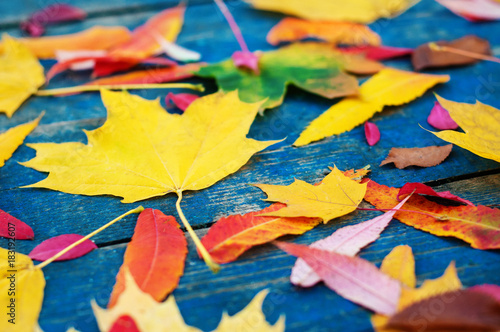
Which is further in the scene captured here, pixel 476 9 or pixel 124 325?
pixel 476 9

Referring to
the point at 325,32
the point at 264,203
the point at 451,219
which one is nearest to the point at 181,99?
the point at 264,203

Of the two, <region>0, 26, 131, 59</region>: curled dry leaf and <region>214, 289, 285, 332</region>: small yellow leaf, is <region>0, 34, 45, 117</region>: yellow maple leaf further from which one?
<region>214, 289, 285, 332</region>: small yellow leaf

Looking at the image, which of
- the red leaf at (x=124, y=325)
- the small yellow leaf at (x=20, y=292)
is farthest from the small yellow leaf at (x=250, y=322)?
the small yellow leaf at (x=20, y=292)

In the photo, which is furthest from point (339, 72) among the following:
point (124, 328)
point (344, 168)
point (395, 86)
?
point (124, 328)

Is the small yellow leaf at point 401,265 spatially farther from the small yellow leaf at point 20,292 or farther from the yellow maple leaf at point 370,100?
the small yellow leaf at point 20,292

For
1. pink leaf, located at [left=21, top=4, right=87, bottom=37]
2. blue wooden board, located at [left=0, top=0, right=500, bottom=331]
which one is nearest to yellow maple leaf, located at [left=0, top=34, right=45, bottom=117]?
blue wooden board, located at [left=0, top=0, right=500, bottom=331]

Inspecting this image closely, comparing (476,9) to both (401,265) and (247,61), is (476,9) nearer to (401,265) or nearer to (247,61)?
(247,61)
